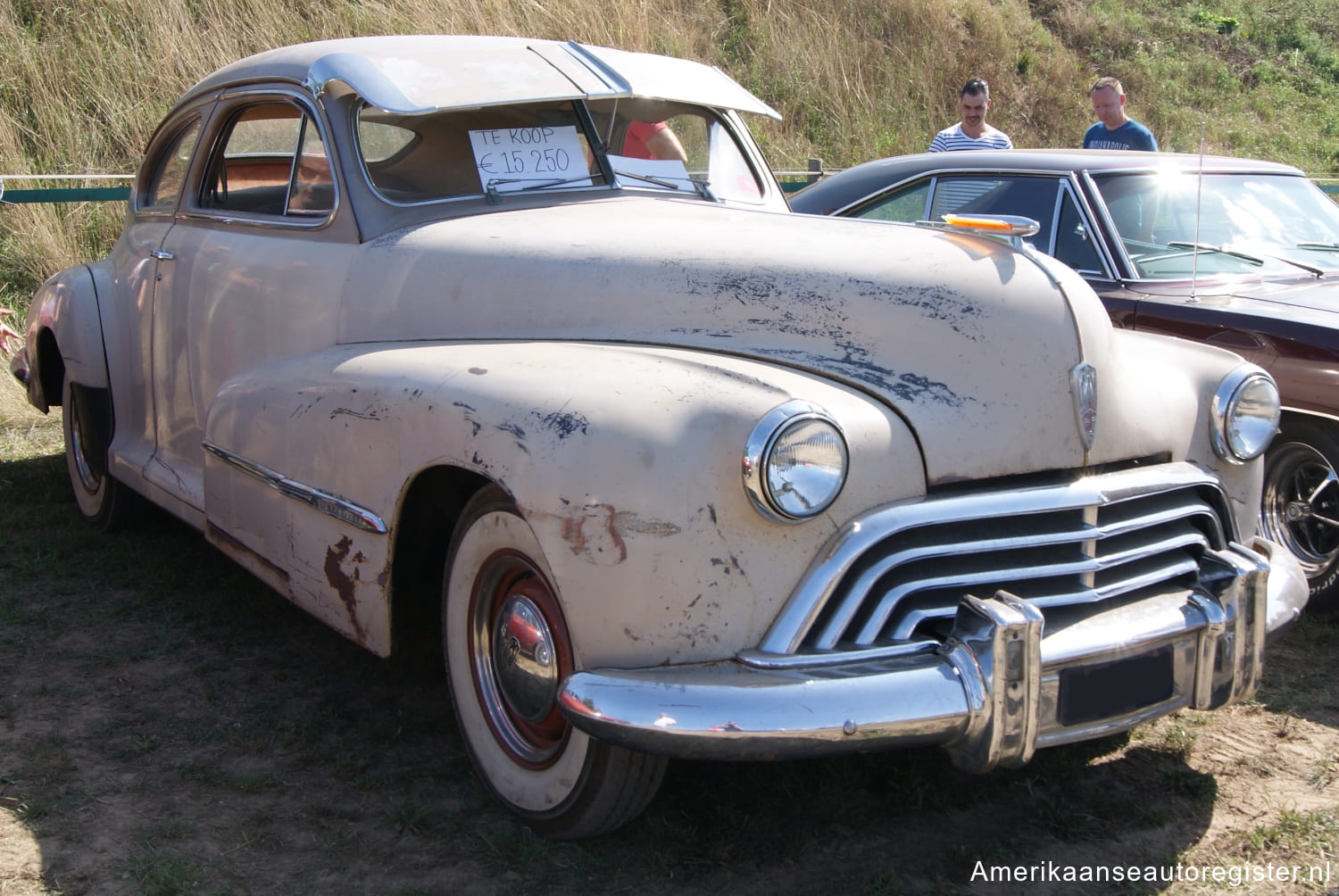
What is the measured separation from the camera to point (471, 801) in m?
2.71

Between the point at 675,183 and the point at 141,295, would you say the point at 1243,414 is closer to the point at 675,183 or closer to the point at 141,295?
the point at 675,183

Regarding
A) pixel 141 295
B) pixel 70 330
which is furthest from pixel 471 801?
pixel 70 330

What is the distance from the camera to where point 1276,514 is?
4023 millimetres

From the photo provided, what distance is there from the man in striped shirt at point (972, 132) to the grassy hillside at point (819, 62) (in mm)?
4708

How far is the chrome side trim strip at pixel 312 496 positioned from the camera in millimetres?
2719

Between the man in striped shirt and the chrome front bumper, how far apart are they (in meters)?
4.93

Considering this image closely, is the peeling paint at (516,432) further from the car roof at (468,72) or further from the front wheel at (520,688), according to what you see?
the car roof at (468,72)

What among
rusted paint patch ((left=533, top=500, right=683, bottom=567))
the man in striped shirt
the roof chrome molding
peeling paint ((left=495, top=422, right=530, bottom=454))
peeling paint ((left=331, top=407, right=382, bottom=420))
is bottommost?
rusted paint patch ((left=533, top=500, right=683, bottom=567))

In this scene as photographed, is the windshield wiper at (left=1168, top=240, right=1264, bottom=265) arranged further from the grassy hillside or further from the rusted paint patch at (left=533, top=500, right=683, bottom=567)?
the grassy hillside

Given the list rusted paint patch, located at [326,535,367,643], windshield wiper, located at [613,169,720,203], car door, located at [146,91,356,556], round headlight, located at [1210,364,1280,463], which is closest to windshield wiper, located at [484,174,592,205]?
windshield wiper, located at [613,169,720,203]

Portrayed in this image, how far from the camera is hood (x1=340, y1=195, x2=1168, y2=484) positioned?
7.98 feet

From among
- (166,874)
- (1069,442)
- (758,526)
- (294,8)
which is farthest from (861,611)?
(294,8)

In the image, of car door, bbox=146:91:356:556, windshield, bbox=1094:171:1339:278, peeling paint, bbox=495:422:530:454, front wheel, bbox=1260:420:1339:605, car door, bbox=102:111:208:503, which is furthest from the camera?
windshield, bbox=1094:171:1339:278

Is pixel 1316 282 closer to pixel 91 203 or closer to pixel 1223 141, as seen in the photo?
pixel 91 203
